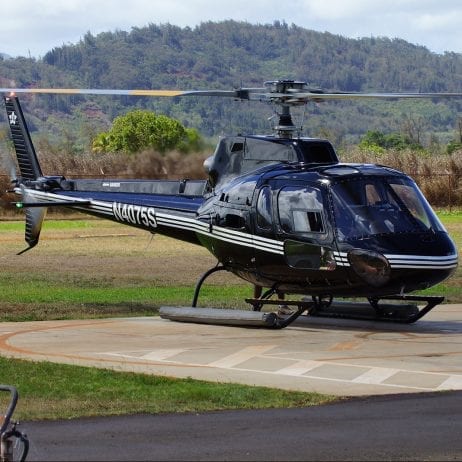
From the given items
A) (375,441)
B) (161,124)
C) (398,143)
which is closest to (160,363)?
(375,441)

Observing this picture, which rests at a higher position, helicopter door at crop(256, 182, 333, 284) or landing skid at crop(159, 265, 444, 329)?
helicopter door at crop(256, 182, 333, 284)

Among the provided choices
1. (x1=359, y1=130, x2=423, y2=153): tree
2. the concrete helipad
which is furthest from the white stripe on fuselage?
(x1=359, y1=130, x2=423, y2=153): tree

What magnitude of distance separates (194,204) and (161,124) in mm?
71236

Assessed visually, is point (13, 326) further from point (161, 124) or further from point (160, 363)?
point (161, 124)

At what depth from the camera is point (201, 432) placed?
37.9 ft

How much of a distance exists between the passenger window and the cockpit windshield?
123 cm

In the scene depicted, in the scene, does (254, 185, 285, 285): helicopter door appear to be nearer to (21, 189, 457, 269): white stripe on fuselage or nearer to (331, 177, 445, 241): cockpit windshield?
(21, 189, 457, 269): white stripe on fuselage

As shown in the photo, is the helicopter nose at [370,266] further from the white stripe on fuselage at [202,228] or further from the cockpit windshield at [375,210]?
the cockpit windshield at [375,210]

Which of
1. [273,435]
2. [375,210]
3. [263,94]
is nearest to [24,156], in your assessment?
[263,94]

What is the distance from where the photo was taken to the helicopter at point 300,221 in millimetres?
19000

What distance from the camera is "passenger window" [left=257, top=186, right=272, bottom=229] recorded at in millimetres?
20094

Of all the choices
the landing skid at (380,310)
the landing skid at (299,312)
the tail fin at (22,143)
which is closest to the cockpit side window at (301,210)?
the landing skid at (299,312)

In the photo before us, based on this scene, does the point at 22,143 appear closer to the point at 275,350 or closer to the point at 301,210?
the point at 301,210

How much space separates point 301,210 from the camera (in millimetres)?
19656
